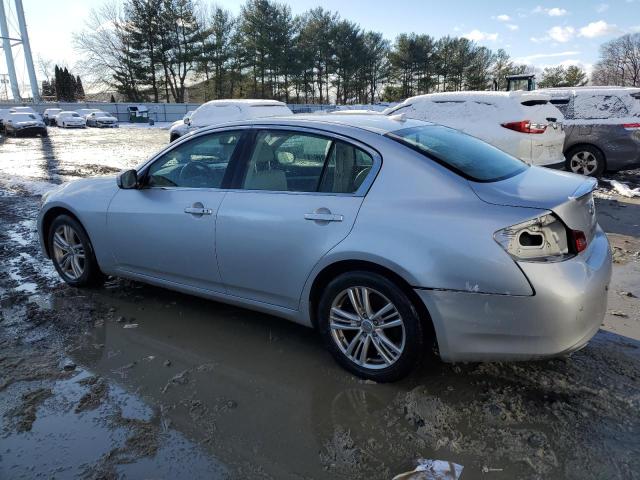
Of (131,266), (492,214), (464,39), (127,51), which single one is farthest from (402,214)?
(464,39)

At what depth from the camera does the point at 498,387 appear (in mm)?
3041

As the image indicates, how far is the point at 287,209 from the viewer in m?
3.23

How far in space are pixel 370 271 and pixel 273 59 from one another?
5981 cm

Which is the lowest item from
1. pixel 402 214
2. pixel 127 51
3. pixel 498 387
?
pixel 498 387

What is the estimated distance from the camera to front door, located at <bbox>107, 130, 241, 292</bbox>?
367 cm

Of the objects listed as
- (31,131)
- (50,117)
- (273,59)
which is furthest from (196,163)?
(273,59)

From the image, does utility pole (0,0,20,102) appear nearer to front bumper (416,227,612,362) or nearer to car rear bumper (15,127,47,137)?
car rear bumper (15,127,47,137)

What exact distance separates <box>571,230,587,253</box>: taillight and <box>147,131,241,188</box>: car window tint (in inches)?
90.4

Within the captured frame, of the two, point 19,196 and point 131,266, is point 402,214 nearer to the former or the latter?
point 131,266

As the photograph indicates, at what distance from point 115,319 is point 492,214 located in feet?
10.0

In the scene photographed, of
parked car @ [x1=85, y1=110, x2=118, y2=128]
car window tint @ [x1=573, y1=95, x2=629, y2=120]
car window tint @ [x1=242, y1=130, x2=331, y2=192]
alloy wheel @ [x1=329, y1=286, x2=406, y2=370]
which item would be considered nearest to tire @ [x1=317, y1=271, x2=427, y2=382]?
alloy wheel @ [x1=329, y1=286, x2=406, y2=370]

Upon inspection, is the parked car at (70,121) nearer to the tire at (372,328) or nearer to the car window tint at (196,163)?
the car window tint at (196,163)

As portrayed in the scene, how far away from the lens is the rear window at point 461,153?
3.06 meters

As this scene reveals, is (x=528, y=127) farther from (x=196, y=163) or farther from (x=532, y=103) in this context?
(x=196, y=163)
